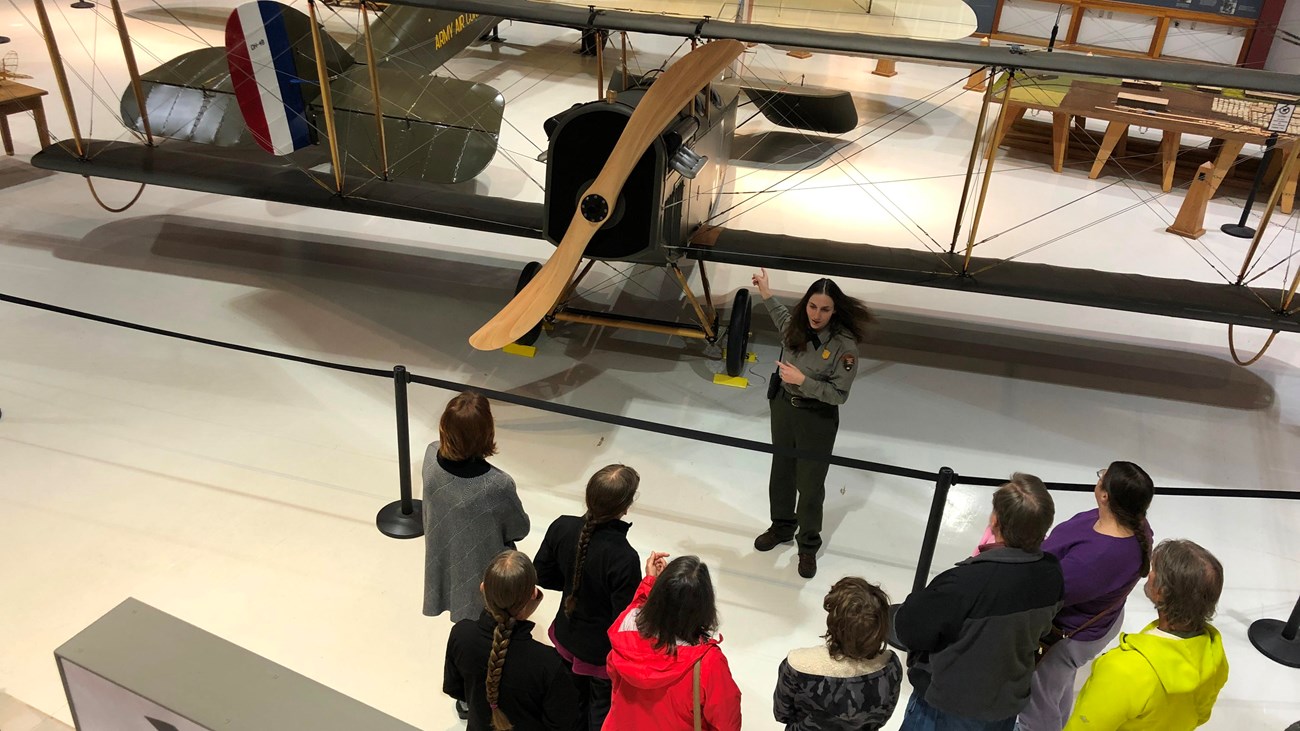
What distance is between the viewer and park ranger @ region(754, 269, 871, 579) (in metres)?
3.59

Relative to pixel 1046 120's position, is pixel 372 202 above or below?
above

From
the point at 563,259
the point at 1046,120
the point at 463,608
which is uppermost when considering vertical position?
the point at 563,259

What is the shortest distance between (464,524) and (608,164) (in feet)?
6.43

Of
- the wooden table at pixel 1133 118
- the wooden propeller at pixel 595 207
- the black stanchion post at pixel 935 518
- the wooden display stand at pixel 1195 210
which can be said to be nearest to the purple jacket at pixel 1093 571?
the black stanchion post at pixel 935 518

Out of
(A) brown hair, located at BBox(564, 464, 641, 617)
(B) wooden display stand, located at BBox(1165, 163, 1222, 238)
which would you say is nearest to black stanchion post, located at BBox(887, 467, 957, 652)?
(A) brown hair, located at BBox(564, 464, 641, 617)

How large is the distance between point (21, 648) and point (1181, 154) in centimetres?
982

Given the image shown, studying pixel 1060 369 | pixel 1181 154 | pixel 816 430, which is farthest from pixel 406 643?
pixel 1181 154

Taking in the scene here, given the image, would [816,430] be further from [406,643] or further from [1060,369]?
A: [1060,369]

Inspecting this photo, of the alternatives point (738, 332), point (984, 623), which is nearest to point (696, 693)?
point (984, 623)

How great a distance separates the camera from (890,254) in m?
5.34

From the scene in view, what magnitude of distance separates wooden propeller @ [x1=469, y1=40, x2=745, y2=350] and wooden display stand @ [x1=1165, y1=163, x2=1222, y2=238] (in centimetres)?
514

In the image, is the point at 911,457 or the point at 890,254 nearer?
the point at 911,457

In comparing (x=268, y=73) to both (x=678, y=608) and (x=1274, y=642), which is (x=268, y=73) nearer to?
(x=678, y=608)

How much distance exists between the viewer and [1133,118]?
26.9 ft
